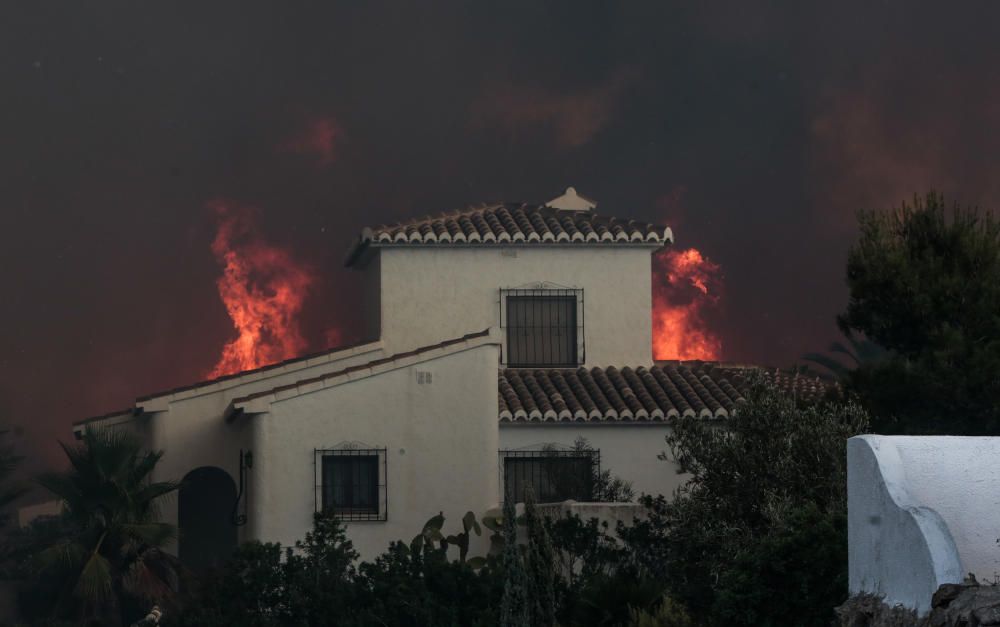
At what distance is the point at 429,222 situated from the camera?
32688 mm

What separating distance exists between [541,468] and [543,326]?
14.5 feet

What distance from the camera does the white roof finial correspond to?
34.8 meters

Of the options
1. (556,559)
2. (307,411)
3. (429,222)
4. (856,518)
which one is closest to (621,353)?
(429,222)

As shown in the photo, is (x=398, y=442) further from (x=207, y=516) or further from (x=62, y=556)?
(x=207, y=516)

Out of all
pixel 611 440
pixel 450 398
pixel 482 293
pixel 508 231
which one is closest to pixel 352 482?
pixel 450 398

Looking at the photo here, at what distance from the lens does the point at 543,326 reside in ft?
105

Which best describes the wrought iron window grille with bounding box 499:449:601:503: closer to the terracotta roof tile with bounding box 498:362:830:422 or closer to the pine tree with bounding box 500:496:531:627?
the terracotta roof tile with bounding box 498:362:830:422

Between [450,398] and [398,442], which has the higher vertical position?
[450,398]

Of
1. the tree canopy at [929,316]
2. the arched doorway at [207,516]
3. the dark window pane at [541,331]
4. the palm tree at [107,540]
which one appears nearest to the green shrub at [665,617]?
the tree canopy at [929,316]

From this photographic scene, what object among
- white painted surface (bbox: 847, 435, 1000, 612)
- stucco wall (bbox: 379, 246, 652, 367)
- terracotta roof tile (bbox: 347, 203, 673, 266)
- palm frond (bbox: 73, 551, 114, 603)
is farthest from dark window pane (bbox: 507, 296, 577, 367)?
white painted surface (bbox: 847, 435, 1000, 612)

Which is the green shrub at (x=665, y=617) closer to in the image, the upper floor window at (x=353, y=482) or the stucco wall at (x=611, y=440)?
the upper floor window at (x=353, y=482)

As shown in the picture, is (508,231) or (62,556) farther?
(508,231)

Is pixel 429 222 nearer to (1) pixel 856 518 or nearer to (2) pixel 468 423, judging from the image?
(2) pixel 468 423

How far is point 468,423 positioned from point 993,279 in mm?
9839
